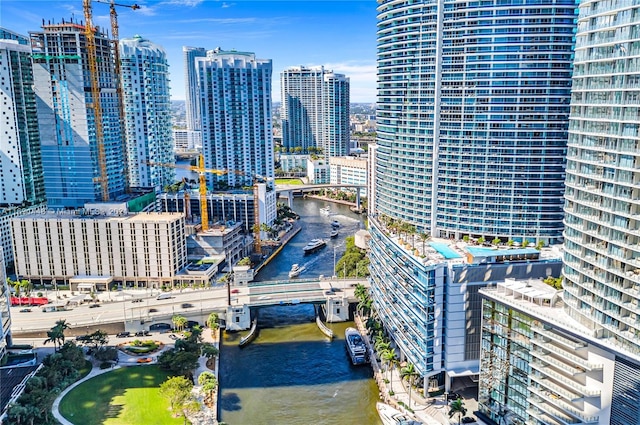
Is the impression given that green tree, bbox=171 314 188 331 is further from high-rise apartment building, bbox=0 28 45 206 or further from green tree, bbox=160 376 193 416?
high-rise apartment building, bbox=0 28 45 206

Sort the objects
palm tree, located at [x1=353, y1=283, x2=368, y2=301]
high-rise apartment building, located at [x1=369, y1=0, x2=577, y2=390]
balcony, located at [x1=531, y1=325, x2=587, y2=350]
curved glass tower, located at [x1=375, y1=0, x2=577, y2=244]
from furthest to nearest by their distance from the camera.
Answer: palm tree, located at [x1=353, y1=283, x2=368, y2=301] → curved glass tower, located at [x1=375, y1=0, x2=577, y2=244] → high-rise apartment building, located at [x1=369, y1=0, x2=577, y2=390] → balcony, located at [x1=531, y1=325, x2=587, y2=350]

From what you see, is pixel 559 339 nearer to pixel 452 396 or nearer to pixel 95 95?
pixel 452 396

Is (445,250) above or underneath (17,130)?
underneath

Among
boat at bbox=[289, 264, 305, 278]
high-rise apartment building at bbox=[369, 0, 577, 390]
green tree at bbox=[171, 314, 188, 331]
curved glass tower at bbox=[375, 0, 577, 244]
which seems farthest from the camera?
boat at bbox=[289, 264, 305, 278]

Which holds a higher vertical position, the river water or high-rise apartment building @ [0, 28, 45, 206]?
high-rise apartment building @ [0, 28, 45, 206]

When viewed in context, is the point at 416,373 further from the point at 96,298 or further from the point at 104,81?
the point at 104,81

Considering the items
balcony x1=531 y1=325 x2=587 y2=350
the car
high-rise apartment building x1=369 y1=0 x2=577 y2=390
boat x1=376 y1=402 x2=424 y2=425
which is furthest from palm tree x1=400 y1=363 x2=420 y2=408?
balcony x1=531 y1=325 x2=587 y2=350

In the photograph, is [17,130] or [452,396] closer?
[452,396]

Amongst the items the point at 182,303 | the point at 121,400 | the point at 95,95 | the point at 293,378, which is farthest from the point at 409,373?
the point at 95,95
